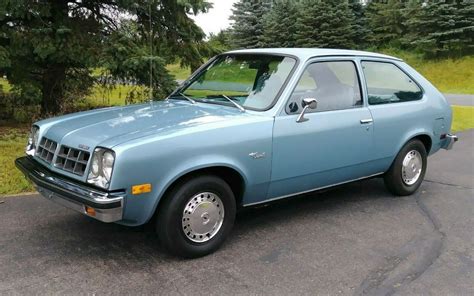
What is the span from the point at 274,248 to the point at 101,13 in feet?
23.2

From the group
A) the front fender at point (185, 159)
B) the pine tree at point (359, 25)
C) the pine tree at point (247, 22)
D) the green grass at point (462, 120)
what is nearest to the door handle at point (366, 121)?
the front fender at point (185, 159)

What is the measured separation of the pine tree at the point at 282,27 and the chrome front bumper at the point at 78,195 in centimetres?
3084

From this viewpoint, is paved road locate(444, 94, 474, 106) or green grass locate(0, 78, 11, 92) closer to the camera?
green grass locate(0, 78, 11, 92)

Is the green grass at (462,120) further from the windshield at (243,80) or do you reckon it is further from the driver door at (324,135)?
the windshield at (243,80)

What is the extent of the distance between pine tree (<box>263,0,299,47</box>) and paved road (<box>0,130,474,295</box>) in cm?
2944

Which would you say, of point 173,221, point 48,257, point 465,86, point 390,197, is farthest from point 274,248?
point 465,86

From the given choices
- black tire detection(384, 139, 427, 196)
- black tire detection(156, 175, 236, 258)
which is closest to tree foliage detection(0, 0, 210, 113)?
black tire detection(384, 139, 427, 196)

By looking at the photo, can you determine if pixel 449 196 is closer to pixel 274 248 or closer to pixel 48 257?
pixel 274 248

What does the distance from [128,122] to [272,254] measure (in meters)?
1.61

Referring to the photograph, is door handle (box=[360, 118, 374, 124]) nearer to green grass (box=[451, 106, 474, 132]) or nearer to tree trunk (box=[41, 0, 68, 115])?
tree trunk (box=[41, 0, 68, 115])

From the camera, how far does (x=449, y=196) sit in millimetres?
5941

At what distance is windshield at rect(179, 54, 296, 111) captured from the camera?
4.62 metres

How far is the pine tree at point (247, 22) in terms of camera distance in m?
35.6

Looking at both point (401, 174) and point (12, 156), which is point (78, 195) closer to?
point (401, 174)
